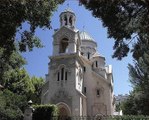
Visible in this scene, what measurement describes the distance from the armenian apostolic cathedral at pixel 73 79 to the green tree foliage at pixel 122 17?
19973mm

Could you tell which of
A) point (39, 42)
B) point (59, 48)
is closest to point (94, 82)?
point (59, 48)

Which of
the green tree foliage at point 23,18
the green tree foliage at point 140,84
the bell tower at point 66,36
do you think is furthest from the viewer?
the bell tower at point 66,36

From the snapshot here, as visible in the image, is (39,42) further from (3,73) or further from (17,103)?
(17,103)

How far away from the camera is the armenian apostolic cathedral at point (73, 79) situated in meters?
34.6

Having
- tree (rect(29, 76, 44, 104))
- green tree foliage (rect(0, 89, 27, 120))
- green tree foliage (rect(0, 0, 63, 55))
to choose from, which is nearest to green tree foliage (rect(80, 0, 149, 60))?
green tree foliage (rect(0, 0, 63, 55))

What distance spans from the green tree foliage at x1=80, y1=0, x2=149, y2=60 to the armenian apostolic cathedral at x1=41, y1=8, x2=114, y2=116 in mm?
19973

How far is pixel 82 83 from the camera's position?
3909 cm

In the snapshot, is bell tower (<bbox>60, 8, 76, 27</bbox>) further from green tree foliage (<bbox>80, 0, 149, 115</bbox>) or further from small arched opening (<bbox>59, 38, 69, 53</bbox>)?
green tree foliage (<bbox>80, 0, 149, 115</bbox>)

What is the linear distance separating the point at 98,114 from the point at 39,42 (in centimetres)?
2324

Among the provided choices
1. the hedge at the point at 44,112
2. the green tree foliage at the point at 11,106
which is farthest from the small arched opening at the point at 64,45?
the green tree foliage at the point at 11,106

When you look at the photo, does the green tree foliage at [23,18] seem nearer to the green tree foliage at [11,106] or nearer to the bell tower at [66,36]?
the green tree foliage at [11,106]

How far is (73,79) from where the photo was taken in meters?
35.2

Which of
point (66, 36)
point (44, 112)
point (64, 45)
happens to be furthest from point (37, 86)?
point (44, 112)

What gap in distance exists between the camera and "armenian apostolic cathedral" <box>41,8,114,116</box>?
3459 centimetres
